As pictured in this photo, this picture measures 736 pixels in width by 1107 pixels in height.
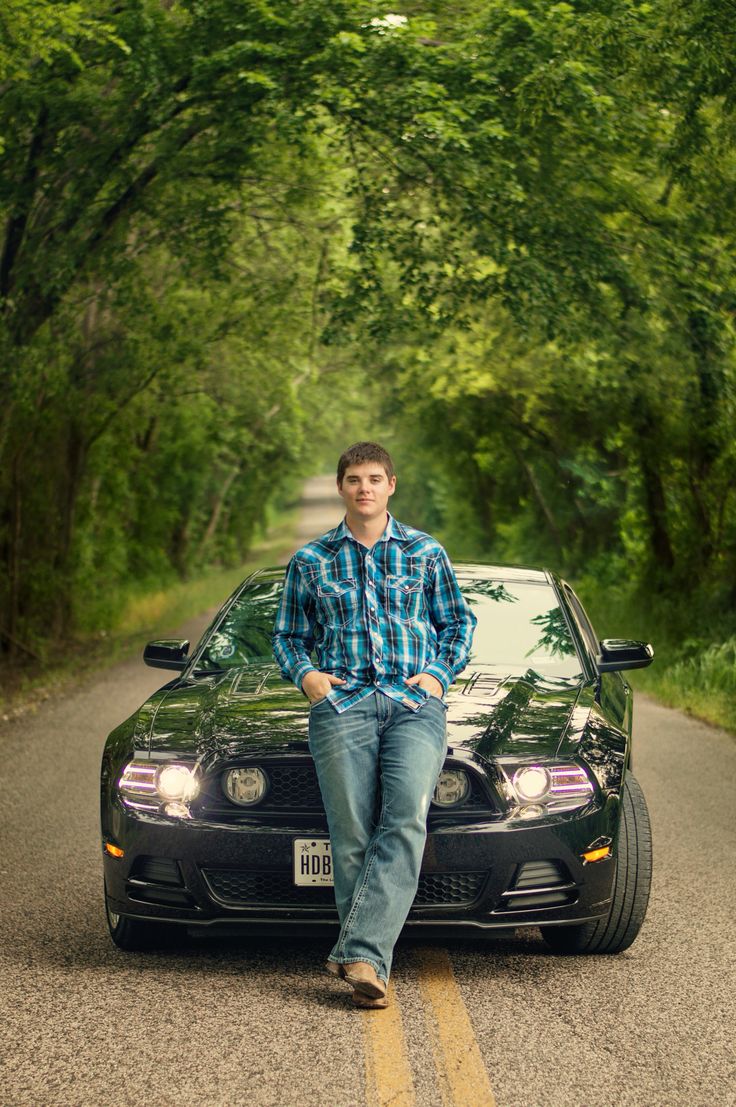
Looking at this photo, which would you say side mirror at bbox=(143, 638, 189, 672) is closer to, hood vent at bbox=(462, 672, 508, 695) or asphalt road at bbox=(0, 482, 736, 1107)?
asphalt road at bbox=(0, 482, 736, 1107)

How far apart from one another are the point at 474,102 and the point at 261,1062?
8893 mm

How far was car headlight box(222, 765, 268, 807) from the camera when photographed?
517 cm

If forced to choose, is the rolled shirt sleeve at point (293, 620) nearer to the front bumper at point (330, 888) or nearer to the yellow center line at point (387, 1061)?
the front bumper at point (330, 888)

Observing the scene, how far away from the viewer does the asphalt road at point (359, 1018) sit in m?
4.06

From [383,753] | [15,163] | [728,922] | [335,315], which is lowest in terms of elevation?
[728,922]

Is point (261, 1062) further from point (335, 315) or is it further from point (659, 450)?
point (659, 450)

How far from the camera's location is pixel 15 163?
1349cm

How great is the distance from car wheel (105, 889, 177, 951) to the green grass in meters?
8.25

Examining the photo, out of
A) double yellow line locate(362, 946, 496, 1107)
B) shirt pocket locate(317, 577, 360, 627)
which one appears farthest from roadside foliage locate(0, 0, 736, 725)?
double yellow line locate(362, 946, 496, 1107)

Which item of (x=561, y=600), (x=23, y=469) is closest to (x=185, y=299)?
(x=23, y=469)

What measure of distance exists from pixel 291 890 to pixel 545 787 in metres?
0.99

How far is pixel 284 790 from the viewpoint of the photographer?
17.0 feet

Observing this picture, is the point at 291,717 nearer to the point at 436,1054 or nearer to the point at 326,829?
the point at 326,829

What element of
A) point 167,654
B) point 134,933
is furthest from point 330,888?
point 167,654
